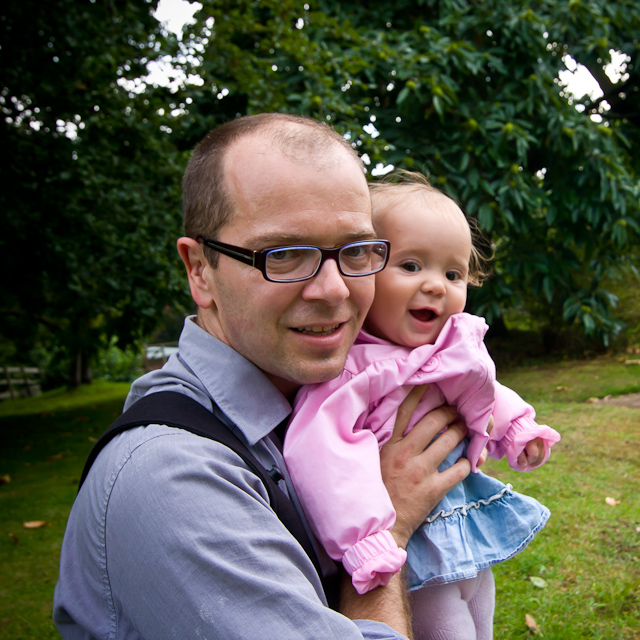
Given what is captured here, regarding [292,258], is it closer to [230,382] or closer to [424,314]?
[230,382]

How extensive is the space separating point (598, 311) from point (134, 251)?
5.56 m

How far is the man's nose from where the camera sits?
1585 mm

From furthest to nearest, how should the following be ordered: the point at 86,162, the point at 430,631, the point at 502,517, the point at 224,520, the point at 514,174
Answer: the point at 514,174
the point at 86,162
the point at 502,517
the point at 430,631
the point at 224,520

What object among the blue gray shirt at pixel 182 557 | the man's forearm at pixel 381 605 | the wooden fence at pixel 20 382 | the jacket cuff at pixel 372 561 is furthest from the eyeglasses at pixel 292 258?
the wooden fence at pixel 20 382

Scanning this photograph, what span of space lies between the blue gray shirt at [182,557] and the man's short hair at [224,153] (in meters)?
0.67

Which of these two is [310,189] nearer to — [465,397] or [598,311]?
[465,397]

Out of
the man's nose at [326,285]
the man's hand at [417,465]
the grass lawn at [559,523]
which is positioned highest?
the man's nose at [326,285]

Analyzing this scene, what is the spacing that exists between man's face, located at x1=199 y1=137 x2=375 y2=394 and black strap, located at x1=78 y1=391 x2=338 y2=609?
281mm

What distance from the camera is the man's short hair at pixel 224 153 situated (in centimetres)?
158

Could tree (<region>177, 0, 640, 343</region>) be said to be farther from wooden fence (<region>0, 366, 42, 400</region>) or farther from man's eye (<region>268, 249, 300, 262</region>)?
wooden fence (<region>0, 366, 42, 400</region>)

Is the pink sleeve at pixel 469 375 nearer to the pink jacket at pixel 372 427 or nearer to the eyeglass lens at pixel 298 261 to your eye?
the pink jacket at pixel 372 427

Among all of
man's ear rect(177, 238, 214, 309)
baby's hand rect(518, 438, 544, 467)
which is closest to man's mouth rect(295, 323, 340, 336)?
man's ear rect(177, 238, 214, 309)

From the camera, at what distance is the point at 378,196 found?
216cm

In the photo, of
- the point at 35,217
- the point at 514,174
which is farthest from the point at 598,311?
the point at 35,217
